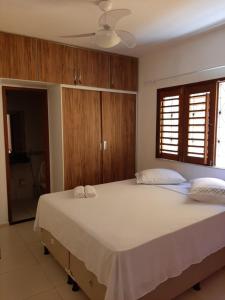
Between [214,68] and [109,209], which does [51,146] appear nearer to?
[109,209]

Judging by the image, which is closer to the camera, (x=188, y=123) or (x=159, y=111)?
(x=188, y=123)

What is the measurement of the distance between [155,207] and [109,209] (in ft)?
1.49

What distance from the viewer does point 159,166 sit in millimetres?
3809

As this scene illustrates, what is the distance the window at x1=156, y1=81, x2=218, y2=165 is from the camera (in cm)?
299

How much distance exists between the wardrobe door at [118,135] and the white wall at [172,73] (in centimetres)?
17

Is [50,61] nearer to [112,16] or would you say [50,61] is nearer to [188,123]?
[112,16]

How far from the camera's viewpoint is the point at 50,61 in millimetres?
3193

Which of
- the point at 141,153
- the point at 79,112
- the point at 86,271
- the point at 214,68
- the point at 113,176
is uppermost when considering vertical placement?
the point at 214,68

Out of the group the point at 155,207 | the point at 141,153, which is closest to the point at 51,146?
the point at 141,153

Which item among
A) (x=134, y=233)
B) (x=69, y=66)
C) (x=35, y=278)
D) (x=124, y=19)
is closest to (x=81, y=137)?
(x=69, y=66)

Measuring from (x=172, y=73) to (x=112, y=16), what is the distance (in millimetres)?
1741

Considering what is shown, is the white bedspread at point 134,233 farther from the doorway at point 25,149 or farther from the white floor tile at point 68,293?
the doorway at point 25,149

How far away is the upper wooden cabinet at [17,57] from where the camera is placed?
289cm

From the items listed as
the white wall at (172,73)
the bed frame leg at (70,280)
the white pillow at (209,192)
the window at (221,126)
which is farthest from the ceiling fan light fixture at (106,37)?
the bed frame leg at (70,280)
